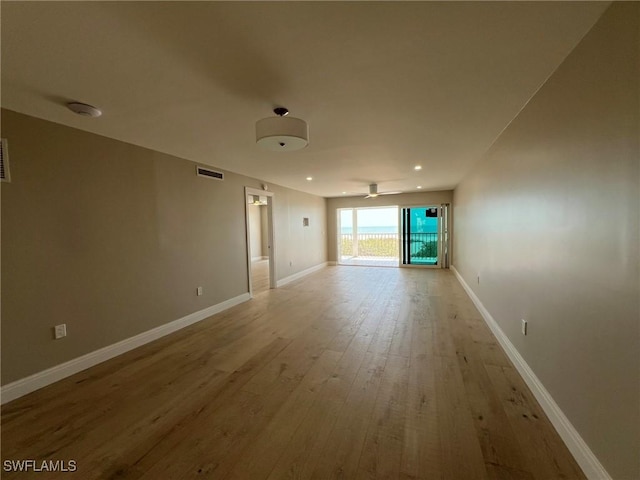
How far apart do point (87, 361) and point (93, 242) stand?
118 cm

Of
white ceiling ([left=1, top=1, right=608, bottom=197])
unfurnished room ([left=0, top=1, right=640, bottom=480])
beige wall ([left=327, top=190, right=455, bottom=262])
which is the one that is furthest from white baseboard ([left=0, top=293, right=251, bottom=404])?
beige wall ([left=327, top=190, right=455, bottom=262])

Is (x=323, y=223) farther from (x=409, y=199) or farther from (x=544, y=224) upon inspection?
(x=544, y=224)

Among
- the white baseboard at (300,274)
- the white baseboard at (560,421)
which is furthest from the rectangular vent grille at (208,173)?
the white baseboard at (560,421)

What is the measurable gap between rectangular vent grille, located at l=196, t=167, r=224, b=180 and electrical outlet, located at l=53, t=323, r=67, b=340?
93.4 inches

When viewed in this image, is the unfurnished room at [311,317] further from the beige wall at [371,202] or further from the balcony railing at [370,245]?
the balcony railing at [370,245]

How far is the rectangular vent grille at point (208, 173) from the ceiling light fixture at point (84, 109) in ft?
5.56

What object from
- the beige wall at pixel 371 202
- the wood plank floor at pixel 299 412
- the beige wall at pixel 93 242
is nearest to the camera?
the wood plank floor at pixel 299 412

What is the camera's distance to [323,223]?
872 centimetres

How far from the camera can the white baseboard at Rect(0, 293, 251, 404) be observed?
7.02ft

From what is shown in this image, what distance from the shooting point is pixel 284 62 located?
1.57 m

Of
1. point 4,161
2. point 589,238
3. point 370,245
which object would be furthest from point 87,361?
point 370,245

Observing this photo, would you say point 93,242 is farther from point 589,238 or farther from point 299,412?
point 589,238

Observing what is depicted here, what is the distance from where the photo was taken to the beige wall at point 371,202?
7.74 m

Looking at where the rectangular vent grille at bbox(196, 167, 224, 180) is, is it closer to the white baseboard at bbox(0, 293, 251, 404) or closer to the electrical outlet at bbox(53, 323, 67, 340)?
the white baseboard at bbox(0, 293, 251, 404)
